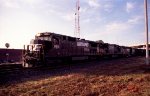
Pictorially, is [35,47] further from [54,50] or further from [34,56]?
[54,50]

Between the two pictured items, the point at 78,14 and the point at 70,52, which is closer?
the point at 70,52

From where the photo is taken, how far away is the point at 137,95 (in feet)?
27.4

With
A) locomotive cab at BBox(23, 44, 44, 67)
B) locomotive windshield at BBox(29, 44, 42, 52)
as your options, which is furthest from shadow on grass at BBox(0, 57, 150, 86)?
locomotive windshield at BBox(29, 44, 42, 52)

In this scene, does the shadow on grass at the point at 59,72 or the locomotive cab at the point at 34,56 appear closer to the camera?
the shadow on grass at the point at 59,72

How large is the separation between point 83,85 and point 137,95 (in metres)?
3.43

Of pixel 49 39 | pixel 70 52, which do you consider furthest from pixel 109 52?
pixel 49 39

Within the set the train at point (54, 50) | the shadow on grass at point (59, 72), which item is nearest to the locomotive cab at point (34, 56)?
the train at point (54, 50)

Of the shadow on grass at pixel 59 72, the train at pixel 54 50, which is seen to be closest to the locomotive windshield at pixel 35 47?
the train at pixel 54 50

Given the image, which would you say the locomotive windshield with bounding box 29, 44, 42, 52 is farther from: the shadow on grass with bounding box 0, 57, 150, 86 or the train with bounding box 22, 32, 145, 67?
the shadow on grass with bounding box 0, 57, 150, 86

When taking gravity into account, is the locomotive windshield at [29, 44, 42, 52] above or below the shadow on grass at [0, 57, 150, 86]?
above

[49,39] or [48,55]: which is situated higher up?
[49,39]

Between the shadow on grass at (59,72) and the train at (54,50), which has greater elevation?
the train at (54,50)

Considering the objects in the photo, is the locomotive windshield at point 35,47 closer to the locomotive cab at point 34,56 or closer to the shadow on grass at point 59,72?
the locomotive cab at point 34,56

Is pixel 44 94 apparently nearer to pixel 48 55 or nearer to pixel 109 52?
pixel 48 55
